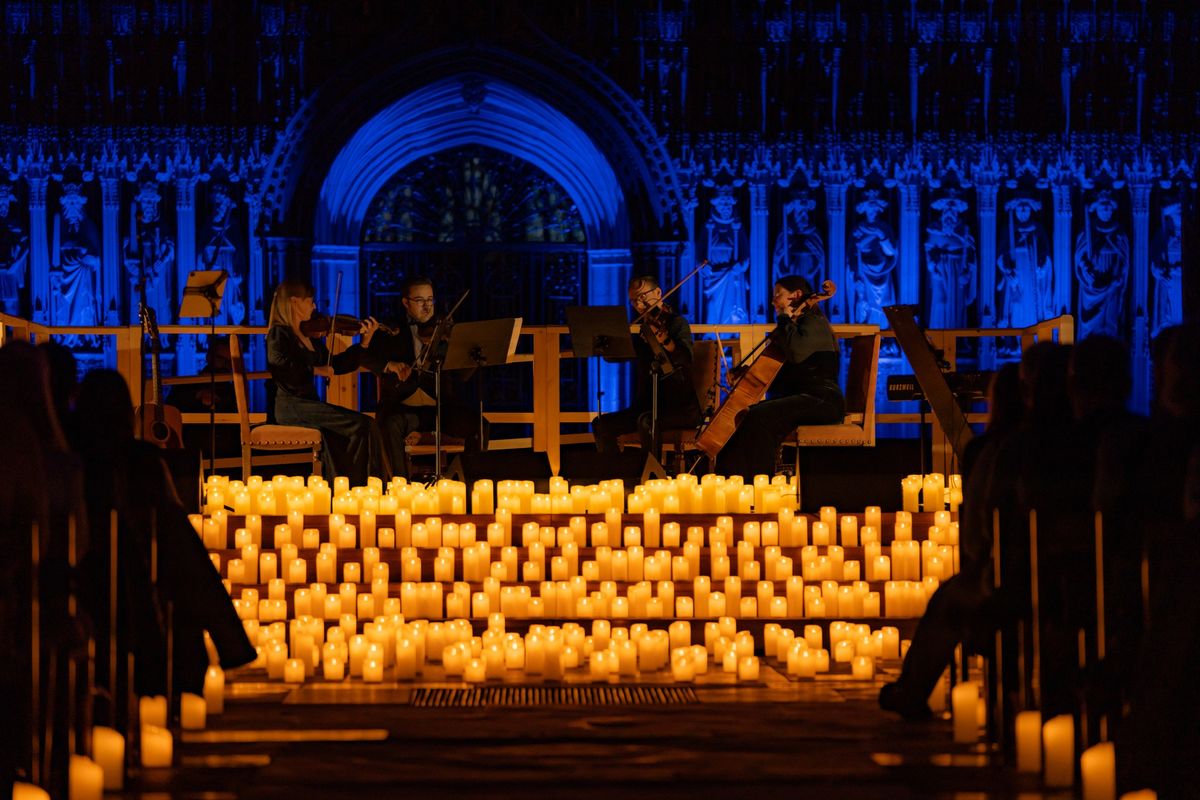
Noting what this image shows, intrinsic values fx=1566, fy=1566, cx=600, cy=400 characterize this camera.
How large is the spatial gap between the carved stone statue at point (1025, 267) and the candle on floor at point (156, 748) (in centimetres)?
968

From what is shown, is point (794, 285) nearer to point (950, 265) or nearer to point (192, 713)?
point (192, 713)

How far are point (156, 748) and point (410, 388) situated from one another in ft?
14.9

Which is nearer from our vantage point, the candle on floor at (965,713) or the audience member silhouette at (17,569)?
the audience member silhouette at (17,569)

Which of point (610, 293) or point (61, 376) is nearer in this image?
point (61, 376)

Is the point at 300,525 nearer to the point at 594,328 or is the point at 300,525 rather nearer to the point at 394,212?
the point at 594,328

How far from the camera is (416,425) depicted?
8070 millimetres

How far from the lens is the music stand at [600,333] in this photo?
301 inches

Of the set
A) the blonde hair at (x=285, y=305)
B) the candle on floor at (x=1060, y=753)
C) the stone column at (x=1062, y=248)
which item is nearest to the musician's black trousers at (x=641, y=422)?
the blonde hair at (x=285, y=305)

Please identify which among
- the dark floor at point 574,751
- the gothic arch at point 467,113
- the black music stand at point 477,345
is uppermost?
the gothic arch at point 467,113

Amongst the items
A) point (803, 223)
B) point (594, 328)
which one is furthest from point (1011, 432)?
point (803, 223)

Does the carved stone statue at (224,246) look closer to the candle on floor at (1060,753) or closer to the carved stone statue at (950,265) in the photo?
the carved stone statue at (950,265)

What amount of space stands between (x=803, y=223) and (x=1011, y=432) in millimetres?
8596

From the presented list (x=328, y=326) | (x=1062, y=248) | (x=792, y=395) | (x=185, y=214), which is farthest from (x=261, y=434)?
(x=1062, y=248)

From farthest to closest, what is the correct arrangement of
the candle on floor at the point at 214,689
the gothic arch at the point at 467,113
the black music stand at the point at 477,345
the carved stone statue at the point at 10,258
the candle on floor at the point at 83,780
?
the gothic arch at the point at 467,113 < the carved stone statue at the point at 10,258 < the black music stand at the point at 477,345 < the candle on floor at the point at 214,689 < the candle on floor at the point at 83,780
